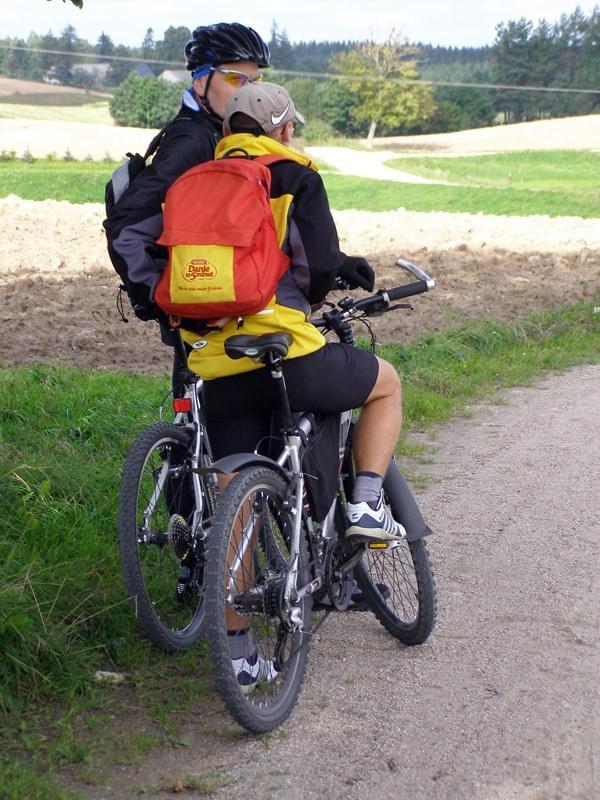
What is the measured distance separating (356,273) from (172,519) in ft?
3.73

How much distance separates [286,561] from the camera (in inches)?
161

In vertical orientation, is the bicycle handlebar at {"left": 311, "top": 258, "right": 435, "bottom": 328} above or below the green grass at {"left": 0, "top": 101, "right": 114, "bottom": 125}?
above

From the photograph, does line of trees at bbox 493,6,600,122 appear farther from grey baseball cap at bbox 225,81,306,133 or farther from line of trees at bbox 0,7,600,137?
grey baseball cap at bbox 225,81,306,133

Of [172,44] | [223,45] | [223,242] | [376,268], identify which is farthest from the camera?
[172,44]

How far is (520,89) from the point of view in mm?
96375

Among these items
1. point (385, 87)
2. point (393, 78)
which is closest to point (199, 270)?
point (385, 87)

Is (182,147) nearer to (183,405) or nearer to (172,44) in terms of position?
(183,405)

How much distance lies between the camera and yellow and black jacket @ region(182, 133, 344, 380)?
3883 millimetres

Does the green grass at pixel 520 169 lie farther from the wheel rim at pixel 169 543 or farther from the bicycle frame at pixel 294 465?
the wheel rim at pixel 169 543

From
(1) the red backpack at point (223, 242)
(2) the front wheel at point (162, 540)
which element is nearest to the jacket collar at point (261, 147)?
(1) the red backpack at point (223, 242)

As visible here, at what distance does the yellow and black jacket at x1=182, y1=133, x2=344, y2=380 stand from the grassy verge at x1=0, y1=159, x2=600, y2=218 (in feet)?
81.6

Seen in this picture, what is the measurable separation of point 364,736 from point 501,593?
1583 mm

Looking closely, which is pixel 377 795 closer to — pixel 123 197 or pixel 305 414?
pixel 305 414

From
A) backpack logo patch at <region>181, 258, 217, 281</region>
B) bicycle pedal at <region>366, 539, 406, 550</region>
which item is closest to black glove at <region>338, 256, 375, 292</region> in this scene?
backpack logo patch at <region>181, 258, 217, 281</region>
